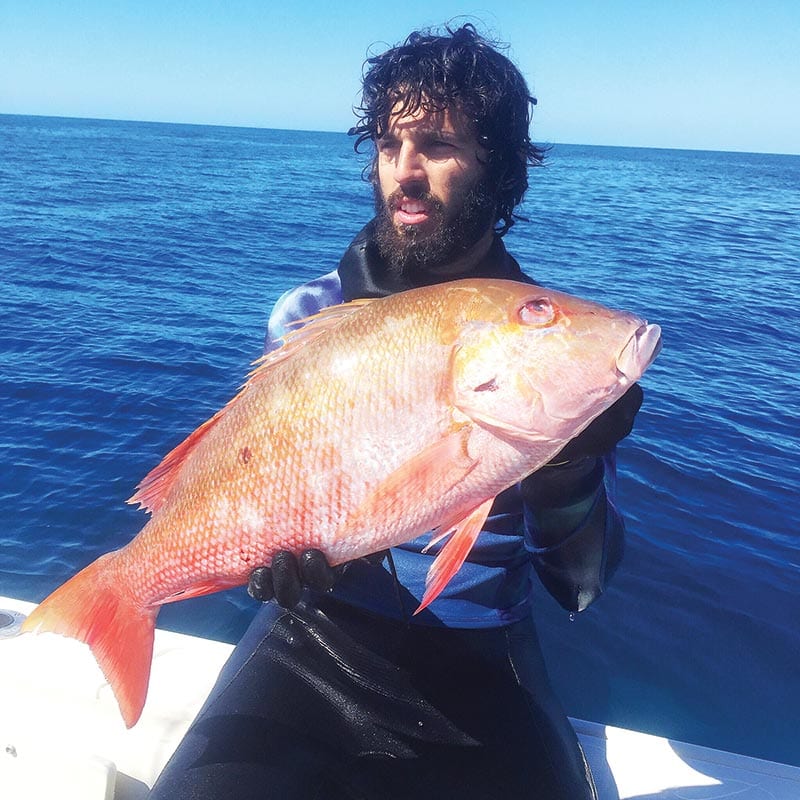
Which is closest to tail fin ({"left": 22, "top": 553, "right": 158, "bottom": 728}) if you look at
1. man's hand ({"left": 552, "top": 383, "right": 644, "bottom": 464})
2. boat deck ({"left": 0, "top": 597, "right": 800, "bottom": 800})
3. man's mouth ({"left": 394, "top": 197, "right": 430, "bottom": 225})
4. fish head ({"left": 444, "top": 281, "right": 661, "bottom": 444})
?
boat deck ({"left": 0, "top": 597, "right": 800, "bottom": 800})

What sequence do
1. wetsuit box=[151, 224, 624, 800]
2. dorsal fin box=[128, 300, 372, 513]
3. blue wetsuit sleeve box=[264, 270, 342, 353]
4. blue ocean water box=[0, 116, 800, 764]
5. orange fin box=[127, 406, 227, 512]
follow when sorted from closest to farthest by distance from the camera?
dorsal fin box=[128, 300, 372, 513] < orange fin box=[127, 406, 227, 512] < wetsuit box=[151, 224, 624, 800] < blue wetsuit sleeve box=[264, 270, 342, 353] < blue ocean water box=[0, 116, 800, 764]

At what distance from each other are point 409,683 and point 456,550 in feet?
3.83

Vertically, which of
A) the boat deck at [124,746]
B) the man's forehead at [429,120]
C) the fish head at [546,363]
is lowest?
the boat deck at [124,746]

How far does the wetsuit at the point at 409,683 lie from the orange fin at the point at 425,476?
74 cm

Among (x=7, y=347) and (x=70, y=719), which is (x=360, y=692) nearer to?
(x=70, y=719)

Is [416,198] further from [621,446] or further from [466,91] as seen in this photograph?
[621,446]

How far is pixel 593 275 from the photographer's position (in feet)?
61.7

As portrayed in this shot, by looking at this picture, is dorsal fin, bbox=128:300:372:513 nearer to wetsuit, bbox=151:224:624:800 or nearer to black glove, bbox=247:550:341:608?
black glove, bbox=247:550:341:608

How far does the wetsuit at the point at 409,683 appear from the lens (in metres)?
2.56

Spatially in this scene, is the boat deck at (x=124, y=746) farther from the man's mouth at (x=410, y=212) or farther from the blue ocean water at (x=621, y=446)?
the man's mouth at (x=410, y=212)

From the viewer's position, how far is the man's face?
3.14 meters

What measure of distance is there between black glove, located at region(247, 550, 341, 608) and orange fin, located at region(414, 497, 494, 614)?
36 cm

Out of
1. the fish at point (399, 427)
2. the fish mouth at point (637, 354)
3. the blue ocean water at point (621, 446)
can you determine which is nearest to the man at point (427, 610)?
the fish at point (399, 427)

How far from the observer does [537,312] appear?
2.11 meters
